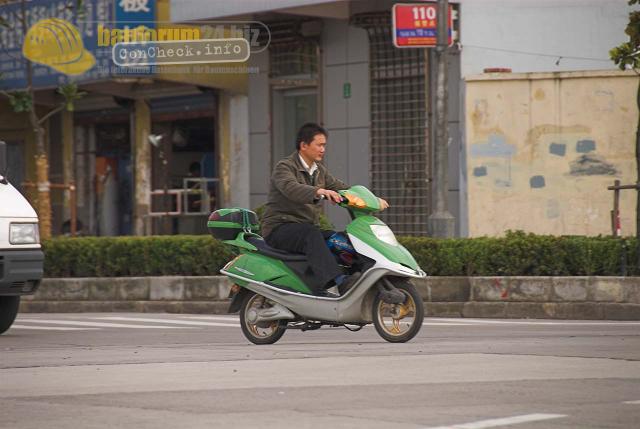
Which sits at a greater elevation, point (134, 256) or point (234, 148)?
point (234, 148)

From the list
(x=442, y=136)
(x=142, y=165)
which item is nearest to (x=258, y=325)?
(x=442, y=136)

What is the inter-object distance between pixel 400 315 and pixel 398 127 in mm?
13339

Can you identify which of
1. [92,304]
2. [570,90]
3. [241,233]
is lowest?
[92,304]

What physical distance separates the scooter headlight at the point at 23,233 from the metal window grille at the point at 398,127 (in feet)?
38.1

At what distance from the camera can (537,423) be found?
6.26 metres

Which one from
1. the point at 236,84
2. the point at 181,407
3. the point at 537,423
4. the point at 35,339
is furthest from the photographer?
the point at 236,84

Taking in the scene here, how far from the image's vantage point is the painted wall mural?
21547 millimetres

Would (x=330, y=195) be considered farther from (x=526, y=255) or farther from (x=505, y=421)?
(x=526, y=255)

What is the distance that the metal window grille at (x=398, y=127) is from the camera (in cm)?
2358

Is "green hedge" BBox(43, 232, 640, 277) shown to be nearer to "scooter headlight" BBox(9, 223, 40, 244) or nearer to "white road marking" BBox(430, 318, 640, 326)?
"white road marking" BBox(430, 318, 640, 326)

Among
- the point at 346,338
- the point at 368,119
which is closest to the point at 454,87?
the point at 368,119

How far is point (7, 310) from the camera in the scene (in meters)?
13.3

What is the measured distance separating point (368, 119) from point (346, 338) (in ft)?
42.0

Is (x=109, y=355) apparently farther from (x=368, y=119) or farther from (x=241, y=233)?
(x=368, y=119)
